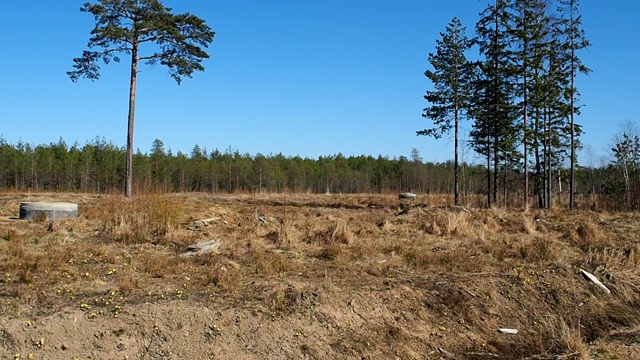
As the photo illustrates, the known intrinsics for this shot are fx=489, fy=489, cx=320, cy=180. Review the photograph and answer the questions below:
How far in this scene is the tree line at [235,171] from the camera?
5667cm

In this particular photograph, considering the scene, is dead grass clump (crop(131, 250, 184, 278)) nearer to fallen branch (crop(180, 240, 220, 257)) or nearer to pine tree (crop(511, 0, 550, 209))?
fallen branch (crop(180, 240, 220, 257))

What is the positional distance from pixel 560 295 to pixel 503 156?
18.7 metres

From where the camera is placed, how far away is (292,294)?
6.12 metres

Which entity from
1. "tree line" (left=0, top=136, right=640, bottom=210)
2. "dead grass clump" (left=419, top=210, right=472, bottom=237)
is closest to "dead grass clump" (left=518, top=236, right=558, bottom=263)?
"dead grass clump" (left=419, top=210, right=472, bottom=237)

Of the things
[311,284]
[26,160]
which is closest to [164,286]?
[311,284]

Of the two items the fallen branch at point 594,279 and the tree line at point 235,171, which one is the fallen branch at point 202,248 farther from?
the tree line at point 235,171

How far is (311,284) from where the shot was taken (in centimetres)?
661

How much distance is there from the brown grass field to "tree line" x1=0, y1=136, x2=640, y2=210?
2888 centimetres

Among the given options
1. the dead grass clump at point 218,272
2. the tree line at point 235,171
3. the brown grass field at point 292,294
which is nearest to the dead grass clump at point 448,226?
the brown grass field at point 292,294

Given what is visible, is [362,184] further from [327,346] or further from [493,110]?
[327,346]

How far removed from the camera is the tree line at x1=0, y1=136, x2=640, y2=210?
56.7 meters

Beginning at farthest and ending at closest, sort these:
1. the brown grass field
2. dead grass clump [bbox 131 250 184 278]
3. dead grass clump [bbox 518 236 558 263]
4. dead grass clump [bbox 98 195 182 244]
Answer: dead grass clump [bbox 518 236 558 263] < dead grass clump [bbox 98 195 182 244] < dead grass clump [bbox 131 250 184 278] < the brown grass field

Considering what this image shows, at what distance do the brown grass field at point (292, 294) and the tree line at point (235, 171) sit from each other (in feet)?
94.8

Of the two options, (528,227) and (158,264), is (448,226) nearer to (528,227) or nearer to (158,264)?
(528,227)
